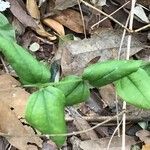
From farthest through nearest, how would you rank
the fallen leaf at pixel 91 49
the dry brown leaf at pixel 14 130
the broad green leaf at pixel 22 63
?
the fallen leaf at pixel 91 49 < the dry brown leaf at pixel 14 130 < the broad green leaf at pixel 22 63

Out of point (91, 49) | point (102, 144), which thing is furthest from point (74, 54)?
point (102, 144)

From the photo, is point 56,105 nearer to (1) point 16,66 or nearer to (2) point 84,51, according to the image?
(1) point 16,66

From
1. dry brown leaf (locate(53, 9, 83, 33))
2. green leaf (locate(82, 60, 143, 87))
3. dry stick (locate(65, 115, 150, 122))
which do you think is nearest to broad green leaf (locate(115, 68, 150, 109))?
green leaf (locate(82, 60, 143, 87))

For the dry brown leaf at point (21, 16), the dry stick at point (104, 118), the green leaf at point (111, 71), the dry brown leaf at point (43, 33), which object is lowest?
the dry stick at point (104, 118)

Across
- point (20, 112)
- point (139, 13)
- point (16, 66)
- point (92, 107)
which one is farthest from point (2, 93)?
point (139, 13)

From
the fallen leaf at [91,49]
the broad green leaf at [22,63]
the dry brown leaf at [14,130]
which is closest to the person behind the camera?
the broad green leaf at [22,63]

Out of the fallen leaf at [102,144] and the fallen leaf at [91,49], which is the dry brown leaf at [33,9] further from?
the fallen leaf at [102,144]

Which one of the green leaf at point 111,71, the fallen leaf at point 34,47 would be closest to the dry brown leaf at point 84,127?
the fallen leaf at point 34,47

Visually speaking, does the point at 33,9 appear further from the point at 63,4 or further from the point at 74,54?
the point at 74,54
